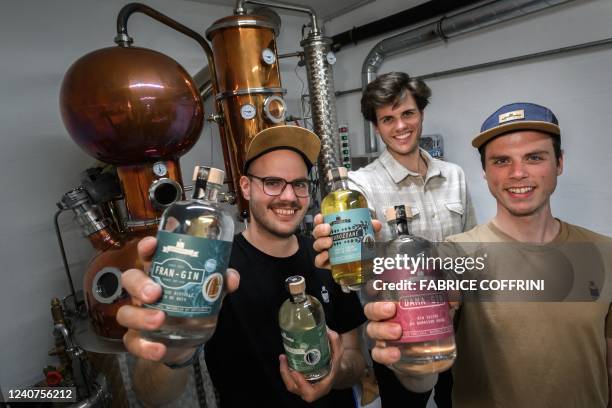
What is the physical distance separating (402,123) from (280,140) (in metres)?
0.73

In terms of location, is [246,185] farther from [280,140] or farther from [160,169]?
[160,169]

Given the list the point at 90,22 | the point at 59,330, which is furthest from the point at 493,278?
the point at 90,22

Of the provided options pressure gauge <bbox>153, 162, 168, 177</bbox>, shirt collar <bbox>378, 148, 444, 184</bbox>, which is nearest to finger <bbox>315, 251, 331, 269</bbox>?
pressure gauge <bbox>153, 162, 168, 177</bbox>

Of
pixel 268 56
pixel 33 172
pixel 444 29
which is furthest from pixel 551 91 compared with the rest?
pixel 33 172

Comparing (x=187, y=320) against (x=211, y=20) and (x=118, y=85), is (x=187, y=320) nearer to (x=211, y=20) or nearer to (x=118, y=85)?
(x=118, y=85)

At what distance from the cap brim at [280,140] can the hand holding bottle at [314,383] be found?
63cm

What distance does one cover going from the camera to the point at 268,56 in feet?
5.51

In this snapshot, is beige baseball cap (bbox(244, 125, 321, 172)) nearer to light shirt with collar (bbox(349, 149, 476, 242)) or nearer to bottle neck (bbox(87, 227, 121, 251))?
light shirt with collar (bbox(349, 149, 476, 242))

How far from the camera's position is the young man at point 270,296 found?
3.59 feet

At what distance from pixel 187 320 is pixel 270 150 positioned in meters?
0.64

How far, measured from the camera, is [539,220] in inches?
40.2

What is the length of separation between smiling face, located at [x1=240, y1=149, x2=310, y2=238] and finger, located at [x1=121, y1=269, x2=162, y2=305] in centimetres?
53

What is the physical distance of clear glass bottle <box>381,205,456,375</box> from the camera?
69 centimetres

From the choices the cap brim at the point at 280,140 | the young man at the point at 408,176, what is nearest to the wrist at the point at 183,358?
the cap brim at the point at 280,140
